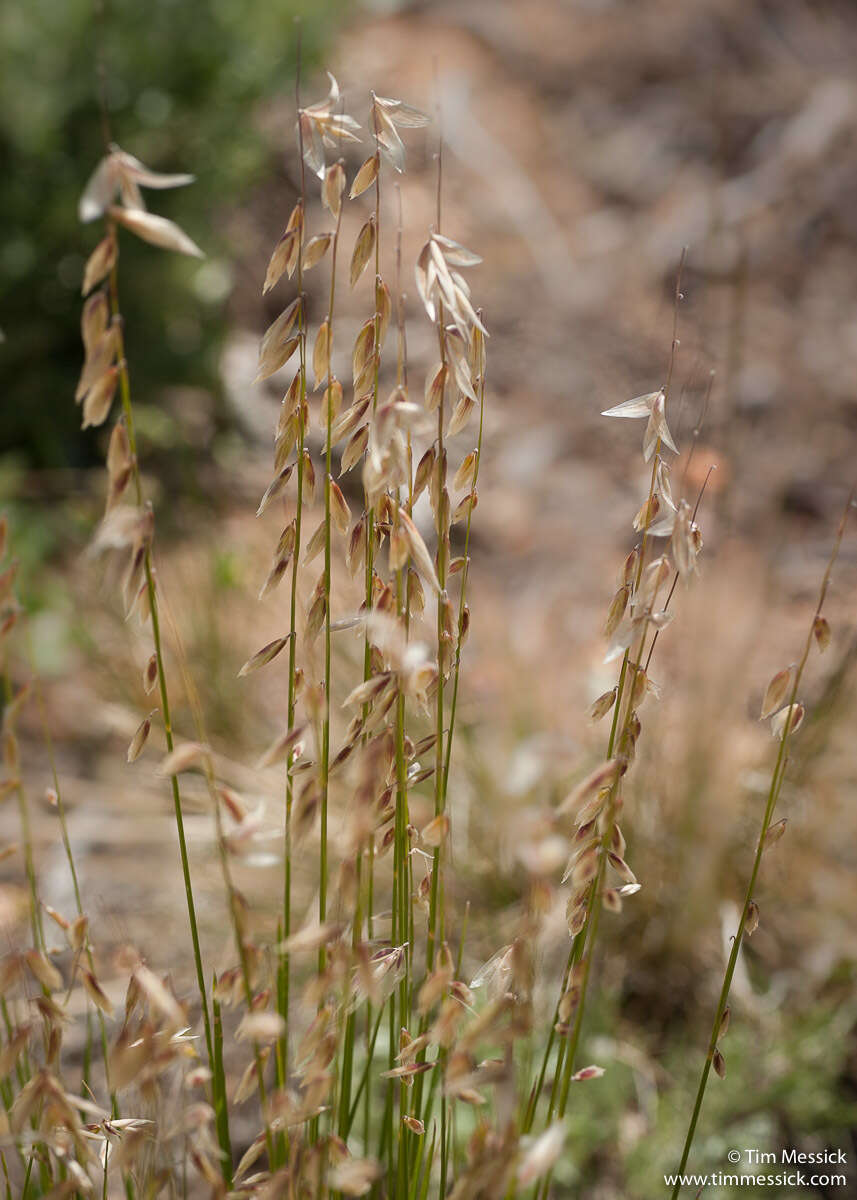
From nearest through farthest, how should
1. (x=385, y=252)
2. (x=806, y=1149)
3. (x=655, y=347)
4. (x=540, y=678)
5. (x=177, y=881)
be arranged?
(x=806, y=1149)
(x=177, y=881)
(x=540, y=678)
(x=385, y=252)
(x=655, y=347)

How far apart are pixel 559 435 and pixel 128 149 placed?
149 cm

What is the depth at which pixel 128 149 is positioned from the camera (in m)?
2.67

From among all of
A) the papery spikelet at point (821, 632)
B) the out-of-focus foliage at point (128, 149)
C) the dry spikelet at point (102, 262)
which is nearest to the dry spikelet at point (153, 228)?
the dry spikelet at point (102, 262)

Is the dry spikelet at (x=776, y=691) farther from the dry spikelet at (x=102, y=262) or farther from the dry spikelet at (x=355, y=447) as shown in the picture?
the dry spikelet at (x=102, y=262)

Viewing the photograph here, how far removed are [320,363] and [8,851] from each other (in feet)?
1.22

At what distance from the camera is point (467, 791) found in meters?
1.96

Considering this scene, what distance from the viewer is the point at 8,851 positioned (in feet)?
2.24

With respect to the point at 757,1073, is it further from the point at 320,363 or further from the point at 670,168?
the point at 670,168

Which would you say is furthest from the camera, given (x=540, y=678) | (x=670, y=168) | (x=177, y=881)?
(x=670, y=168)

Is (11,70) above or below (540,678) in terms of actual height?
above

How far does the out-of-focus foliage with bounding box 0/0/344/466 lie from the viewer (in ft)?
8.49

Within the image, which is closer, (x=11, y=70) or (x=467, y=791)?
(x=467, y=791)

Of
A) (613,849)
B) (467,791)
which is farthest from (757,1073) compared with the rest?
(613,849)

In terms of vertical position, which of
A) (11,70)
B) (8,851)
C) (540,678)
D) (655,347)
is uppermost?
(11,70)
